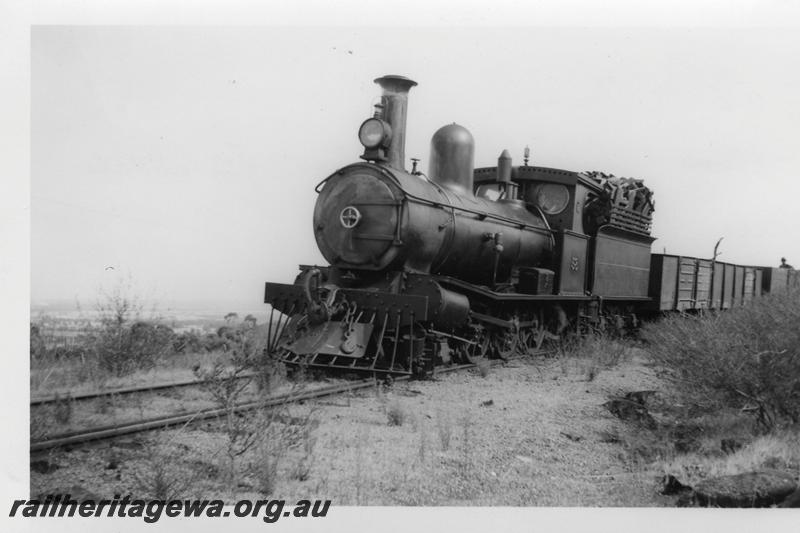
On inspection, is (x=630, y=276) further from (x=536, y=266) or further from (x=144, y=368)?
(x=144, y=368)

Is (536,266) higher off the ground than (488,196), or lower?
lower

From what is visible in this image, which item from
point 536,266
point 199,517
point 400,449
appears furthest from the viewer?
point 536,266

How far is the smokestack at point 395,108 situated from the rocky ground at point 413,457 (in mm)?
3073

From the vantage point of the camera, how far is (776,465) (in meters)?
5.16

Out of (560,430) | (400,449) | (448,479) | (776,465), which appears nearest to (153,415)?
(400,449)

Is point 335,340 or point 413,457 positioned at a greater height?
point 335,340

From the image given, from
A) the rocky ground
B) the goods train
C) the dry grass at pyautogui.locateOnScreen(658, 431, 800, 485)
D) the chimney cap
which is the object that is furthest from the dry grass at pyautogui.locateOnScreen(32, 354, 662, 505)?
the chimney cap

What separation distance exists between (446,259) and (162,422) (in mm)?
4470

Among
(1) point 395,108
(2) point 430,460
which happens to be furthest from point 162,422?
(1) point 395,108

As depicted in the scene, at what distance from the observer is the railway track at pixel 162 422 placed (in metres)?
4.50

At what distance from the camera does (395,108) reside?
325 inches

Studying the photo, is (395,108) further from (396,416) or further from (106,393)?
(106,393)

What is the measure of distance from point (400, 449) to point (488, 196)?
689cm

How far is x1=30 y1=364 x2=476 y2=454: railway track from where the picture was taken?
4.50m
